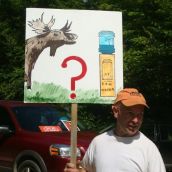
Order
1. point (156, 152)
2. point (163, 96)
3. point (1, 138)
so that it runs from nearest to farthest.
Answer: point (156, 152) → point (1, 138) → point (163, 96)

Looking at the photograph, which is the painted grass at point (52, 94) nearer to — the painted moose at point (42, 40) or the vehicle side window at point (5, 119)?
the painted moose at point (42, 40)

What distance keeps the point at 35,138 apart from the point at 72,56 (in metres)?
4.73

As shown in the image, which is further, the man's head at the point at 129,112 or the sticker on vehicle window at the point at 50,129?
the sticker on vehicle window at the point at 50,129

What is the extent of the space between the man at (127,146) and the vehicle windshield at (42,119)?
21.2 ft

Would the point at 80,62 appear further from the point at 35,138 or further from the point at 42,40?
the point at 35,138

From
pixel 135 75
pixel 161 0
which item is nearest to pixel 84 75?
pixel 161 0

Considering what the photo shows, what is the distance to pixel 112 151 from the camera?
3666 mm

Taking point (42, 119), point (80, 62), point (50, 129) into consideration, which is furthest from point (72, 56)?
point (42, 119)

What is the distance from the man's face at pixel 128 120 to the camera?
365cm

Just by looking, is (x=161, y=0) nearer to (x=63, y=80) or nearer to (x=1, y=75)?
(x=1, y=75)

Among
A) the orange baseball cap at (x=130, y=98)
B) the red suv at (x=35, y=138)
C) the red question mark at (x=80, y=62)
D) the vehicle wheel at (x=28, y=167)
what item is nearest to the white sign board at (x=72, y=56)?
the red question mark at (x=80, y=62)

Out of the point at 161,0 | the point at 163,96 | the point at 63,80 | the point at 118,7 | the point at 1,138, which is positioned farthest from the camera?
the point at 118,7

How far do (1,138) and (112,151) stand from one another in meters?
6.88

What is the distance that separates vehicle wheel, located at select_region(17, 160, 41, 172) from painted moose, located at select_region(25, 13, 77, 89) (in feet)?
14.6
